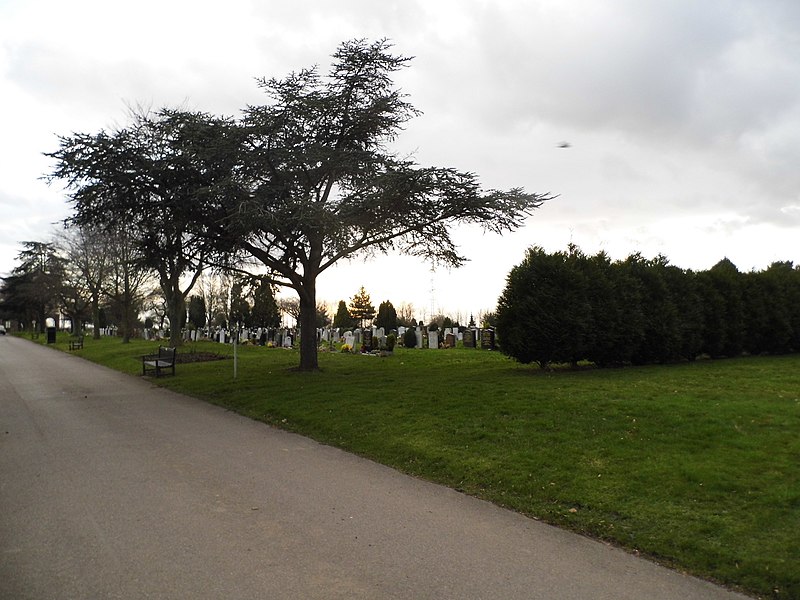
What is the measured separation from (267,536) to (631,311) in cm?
1371

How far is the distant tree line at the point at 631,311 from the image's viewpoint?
15.6 meters

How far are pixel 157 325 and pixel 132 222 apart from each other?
6192cm

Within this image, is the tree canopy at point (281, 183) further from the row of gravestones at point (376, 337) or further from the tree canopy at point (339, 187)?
the row of gravestones at point (376, 337)

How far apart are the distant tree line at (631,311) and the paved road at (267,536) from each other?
842 cm

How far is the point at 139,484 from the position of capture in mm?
6793

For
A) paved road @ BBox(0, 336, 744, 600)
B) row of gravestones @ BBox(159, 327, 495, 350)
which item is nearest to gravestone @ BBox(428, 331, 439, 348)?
row of gravestones @ BBox(159, 327, 495, 350)

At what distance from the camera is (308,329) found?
18.5 meters

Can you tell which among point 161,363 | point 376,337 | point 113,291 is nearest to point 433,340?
point 376,337

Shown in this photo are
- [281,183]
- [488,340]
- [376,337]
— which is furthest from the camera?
[376,337]

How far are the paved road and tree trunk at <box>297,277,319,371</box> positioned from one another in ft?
30.6

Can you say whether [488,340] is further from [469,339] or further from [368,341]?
[368,341]

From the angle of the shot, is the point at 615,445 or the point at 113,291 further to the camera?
the point at 113,291

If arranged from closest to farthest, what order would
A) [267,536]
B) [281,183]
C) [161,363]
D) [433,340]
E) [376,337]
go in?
[267,536], [281,183], [161,363], [376,337], [433,340]

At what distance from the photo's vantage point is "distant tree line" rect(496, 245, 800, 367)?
15.6m
